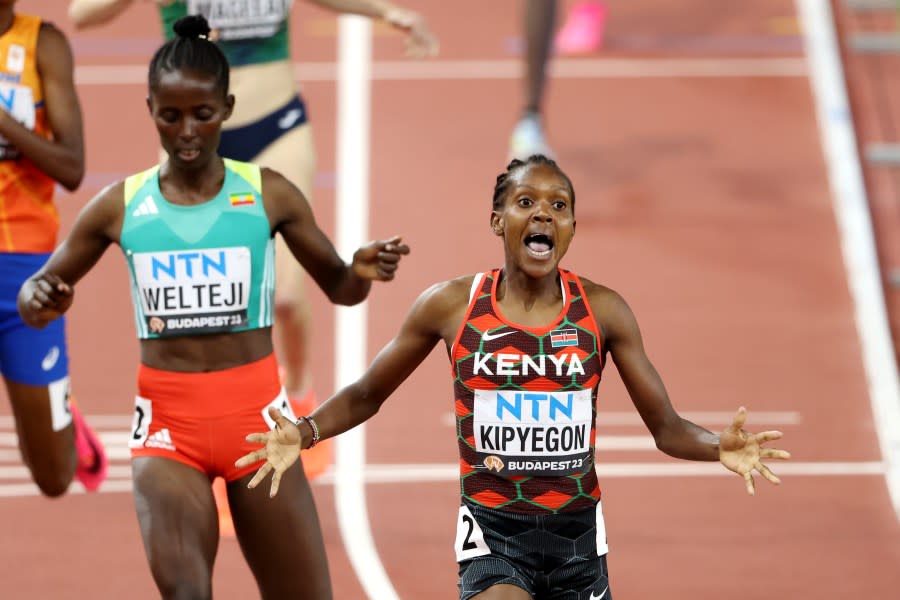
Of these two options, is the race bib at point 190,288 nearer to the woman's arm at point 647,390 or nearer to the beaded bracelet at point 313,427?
the beaded bracelet at point 313,427

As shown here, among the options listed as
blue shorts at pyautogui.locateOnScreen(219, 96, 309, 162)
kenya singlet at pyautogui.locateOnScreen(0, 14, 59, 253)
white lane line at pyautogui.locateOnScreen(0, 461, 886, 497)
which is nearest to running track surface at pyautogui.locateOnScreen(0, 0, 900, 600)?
white lane line at pyautogui.locateOnScreen(0, 461, 886, 497)

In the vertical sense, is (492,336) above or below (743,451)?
above

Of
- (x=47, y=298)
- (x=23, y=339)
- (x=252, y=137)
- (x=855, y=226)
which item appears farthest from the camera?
(x=855, y=226)

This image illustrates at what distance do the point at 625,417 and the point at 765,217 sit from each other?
8.32 feet

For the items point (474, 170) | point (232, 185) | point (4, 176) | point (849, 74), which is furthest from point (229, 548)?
point (849, 74)

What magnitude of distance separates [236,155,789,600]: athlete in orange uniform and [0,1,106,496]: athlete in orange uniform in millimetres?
1856

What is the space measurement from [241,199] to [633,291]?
452cm

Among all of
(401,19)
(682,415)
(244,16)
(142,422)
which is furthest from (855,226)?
(142,422)

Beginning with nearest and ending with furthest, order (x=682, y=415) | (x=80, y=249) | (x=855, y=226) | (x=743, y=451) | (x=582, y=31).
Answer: (x=743, y=451), (x=80, y=249), (x=682, y=415), (x=855, y=226), (x=582, y=31)

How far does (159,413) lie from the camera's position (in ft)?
16.7

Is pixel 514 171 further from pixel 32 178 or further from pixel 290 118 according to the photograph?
pixel 290 118

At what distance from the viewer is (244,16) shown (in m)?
7.01

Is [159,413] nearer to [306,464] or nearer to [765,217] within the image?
[306,464]

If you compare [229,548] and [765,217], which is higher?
[765,217]
